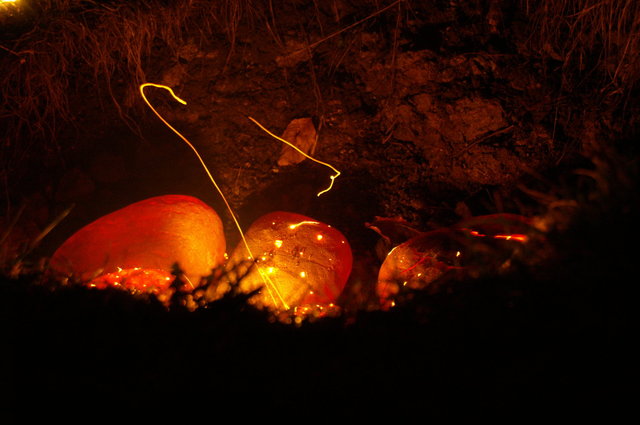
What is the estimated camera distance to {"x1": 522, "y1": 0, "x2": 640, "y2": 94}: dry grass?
9.66 feet

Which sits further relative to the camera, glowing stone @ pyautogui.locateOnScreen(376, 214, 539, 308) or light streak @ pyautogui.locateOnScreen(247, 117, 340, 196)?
light streak @ pyautogui.locateOnScreen(247, 117, 340, 196)

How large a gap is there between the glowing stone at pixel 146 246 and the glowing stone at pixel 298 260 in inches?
9.3

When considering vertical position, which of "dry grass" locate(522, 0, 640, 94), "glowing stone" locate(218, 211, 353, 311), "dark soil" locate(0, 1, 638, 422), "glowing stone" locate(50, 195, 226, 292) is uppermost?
"dry grass" locate(522, 0, 640, 94)

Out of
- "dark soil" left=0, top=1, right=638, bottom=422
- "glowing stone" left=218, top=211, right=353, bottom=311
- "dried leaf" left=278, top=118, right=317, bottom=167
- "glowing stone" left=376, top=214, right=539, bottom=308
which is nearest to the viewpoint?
"dark soil" left=0, top=1, right=638, bottom=422

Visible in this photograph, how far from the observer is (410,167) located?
3367mm

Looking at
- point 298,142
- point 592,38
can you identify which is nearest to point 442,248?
point 298,142

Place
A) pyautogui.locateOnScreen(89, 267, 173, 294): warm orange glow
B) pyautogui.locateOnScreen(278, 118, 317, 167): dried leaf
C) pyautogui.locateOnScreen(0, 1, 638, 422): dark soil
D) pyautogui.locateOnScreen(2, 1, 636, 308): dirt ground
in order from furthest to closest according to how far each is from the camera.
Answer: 1. pyautogui.locateOnScreen(278, 118, 317, 167): dried leaf
2. pyautogui.locateOnScreen(2, 1, 636, 308): dirt ground
3. pyautogui.locateOnScreen(89, 267, 173, 294): warm orange glow
4. pyautogui.locateOnScreen(0, 1, 638, 422): dark soil

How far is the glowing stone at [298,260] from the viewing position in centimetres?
269

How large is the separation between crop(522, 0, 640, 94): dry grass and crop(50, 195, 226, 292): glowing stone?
106 inches

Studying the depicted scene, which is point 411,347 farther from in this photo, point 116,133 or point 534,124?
point 116,133

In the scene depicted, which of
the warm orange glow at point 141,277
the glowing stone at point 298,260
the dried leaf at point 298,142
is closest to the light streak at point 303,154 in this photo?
the dried leaf at point 298,142

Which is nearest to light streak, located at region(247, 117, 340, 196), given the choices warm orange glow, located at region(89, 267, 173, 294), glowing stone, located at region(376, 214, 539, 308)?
glowing stone, located at region(376, 214, 539, 308)

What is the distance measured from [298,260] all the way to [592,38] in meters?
2.52

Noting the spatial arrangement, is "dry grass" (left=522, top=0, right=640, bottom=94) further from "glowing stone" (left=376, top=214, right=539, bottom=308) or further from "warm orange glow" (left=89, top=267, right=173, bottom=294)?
"warm orange glow" (left=89, top=267, right=173, bottom=294)
